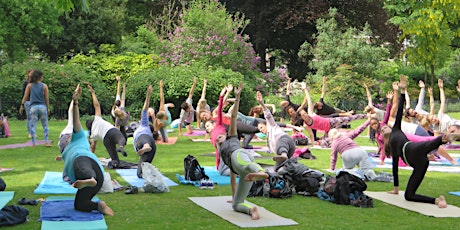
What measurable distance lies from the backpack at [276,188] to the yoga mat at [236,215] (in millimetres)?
611

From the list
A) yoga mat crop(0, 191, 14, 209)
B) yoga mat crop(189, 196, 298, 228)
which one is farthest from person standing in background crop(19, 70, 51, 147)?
yoga mat crop(189, 196, 298, 228)

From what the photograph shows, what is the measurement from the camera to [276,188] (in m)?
9.32

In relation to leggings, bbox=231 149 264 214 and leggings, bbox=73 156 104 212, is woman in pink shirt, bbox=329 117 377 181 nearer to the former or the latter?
leggings, bbox=231 149 264 214

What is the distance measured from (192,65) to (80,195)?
1865 cm

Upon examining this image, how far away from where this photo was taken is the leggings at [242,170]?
744 cm

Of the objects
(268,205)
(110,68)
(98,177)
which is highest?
(110,68)

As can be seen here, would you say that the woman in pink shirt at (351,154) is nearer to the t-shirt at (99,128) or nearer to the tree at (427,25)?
the t-shirt at (99,128)

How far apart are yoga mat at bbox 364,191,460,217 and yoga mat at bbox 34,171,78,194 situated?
188 inches

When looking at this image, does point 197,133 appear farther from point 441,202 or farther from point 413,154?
point 441,202

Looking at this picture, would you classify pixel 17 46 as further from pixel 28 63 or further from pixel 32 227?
pixel 32 227

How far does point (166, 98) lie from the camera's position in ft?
81.4

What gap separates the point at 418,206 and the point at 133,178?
4.97 m

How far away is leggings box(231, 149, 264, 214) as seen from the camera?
7.44m

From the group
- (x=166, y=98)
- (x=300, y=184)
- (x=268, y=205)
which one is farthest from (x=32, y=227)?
(x=166, y=98)
